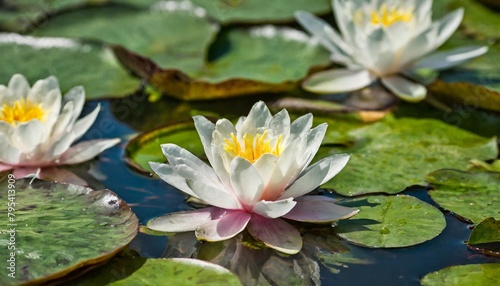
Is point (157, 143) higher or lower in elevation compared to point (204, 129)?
lower

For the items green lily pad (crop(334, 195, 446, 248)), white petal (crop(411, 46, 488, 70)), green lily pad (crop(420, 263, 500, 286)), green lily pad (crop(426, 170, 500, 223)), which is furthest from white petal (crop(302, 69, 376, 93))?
green lily pad (crop(420, 263, 500, 286))

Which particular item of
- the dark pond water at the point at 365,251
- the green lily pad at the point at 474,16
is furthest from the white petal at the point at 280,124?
the green lily pad at the point at 474,16

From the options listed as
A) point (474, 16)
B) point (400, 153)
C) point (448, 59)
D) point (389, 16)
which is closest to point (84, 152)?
point (400, 153)

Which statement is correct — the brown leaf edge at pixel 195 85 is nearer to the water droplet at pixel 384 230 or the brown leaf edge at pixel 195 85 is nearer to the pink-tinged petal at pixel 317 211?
the pink-tinged petal at pixel 317 211

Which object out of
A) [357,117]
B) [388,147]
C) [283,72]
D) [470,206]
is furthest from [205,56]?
[470,206]

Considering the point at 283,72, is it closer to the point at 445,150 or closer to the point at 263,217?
the point at 445,150

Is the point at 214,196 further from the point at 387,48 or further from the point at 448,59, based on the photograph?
the point at 448,59
